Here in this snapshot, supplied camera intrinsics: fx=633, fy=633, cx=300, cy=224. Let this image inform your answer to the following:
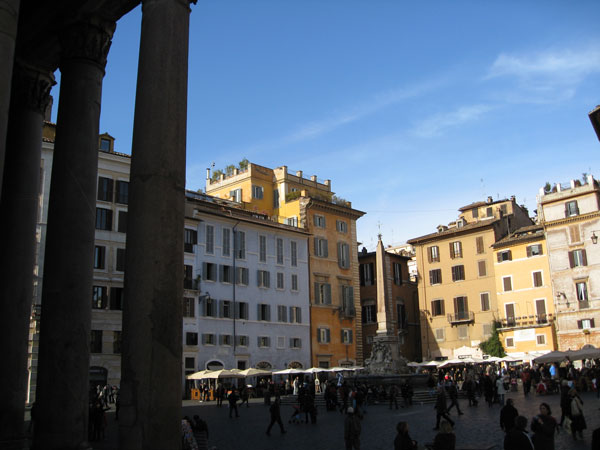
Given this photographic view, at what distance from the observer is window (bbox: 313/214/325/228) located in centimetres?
5049

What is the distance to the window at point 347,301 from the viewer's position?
50438 mm

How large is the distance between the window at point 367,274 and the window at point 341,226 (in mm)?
4682

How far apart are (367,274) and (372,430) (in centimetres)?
3774

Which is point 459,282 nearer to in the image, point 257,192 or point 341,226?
point 341,226

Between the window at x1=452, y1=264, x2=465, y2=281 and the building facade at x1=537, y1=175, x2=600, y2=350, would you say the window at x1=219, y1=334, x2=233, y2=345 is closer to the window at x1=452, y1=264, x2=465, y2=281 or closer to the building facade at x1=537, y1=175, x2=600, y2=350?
the window at x1=452, y1=264, x2=465, y2=281

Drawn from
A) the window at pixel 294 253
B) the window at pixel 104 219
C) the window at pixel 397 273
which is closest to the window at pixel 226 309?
the window at pixel 294 253

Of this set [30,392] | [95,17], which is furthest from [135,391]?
[30,392]

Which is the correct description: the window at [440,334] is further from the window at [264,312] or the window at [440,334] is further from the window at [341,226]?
the window at [264,312]

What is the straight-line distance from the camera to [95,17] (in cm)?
890

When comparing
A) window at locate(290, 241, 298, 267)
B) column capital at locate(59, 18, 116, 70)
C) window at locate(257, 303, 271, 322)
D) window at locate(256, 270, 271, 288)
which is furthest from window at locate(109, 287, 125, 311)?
column capital at locate(59, 18, 116, 70)

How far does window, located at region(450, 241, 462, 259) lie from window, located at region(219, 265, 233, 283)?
2093 centimetres

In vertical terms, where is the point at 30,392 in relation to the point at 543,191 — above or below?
below

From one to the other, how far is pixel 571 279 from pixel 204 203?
1058 inches

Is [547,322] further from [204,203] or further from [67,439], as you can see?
[67,439]
